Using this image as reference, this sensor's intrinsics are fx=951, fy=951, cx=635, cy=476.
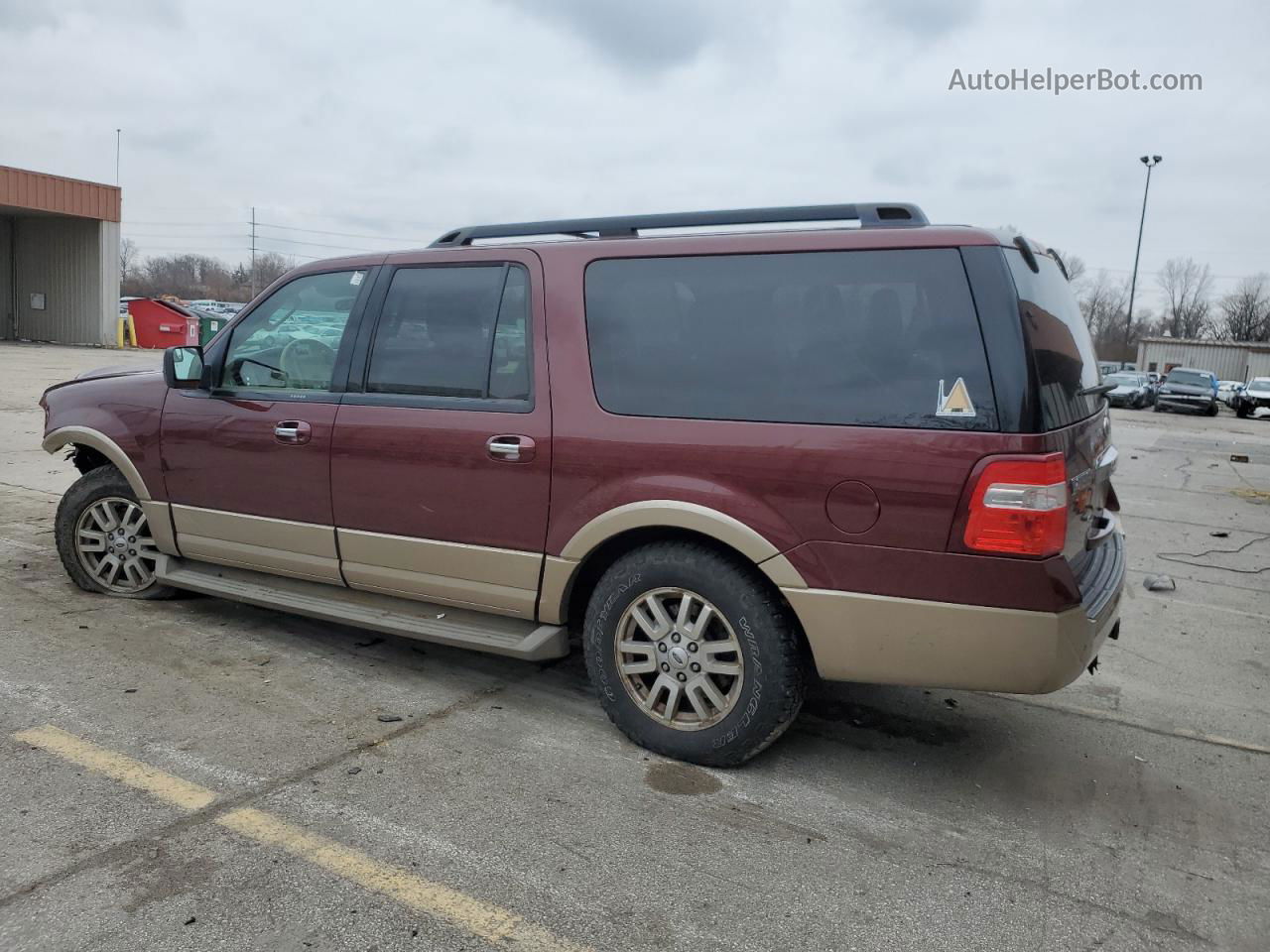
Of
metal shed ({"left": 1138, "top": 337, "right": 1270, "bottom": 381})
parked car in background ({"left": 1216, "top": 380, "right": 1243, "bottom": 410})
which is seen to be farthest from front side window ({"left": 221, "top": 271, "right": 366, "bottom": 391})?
metal shed ({"left": 1138, "top": 337, "right": 1270, "bottom": 381})

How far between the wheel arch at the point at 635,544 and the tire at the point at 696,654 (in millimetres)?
87

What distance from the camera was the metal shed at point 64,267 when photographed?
3225 cm

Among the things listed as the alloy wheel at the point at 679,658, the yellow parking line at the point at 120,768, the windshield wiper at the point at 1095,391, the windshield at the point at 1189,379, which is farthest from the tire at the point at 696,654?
the windshield at the point at 1189,379

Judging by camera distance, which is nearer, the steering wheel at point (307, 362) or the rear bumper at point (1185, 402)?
the steering wheel at point (307, 362)

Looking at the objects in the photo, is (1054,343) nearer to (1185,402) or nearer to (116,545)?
(116,545)

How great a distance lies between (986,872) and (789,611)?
3.36ft

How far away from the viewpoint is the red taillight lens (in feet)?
9.55

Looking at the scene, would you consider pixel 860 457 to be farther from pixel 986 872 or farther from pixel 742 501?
pixel 986 872

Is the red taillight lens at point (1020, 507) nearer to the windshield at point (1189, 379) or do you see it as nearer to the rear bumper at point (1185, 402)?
the rear bumper at point (1185, 402)

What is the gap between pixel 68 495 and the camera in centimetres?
523

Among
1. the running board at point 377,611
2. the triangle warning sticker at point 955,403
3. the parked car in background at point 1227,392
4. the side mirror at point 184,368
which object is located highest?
the parked car in background at point 1227,392

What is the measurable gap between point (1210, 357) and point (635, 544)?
201 feet

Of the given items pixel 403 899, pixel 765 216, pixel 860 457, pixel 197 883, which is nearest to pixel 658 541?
pixel 860 457

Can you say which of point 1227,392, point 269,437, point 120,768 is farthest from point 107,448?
point 1227,392
